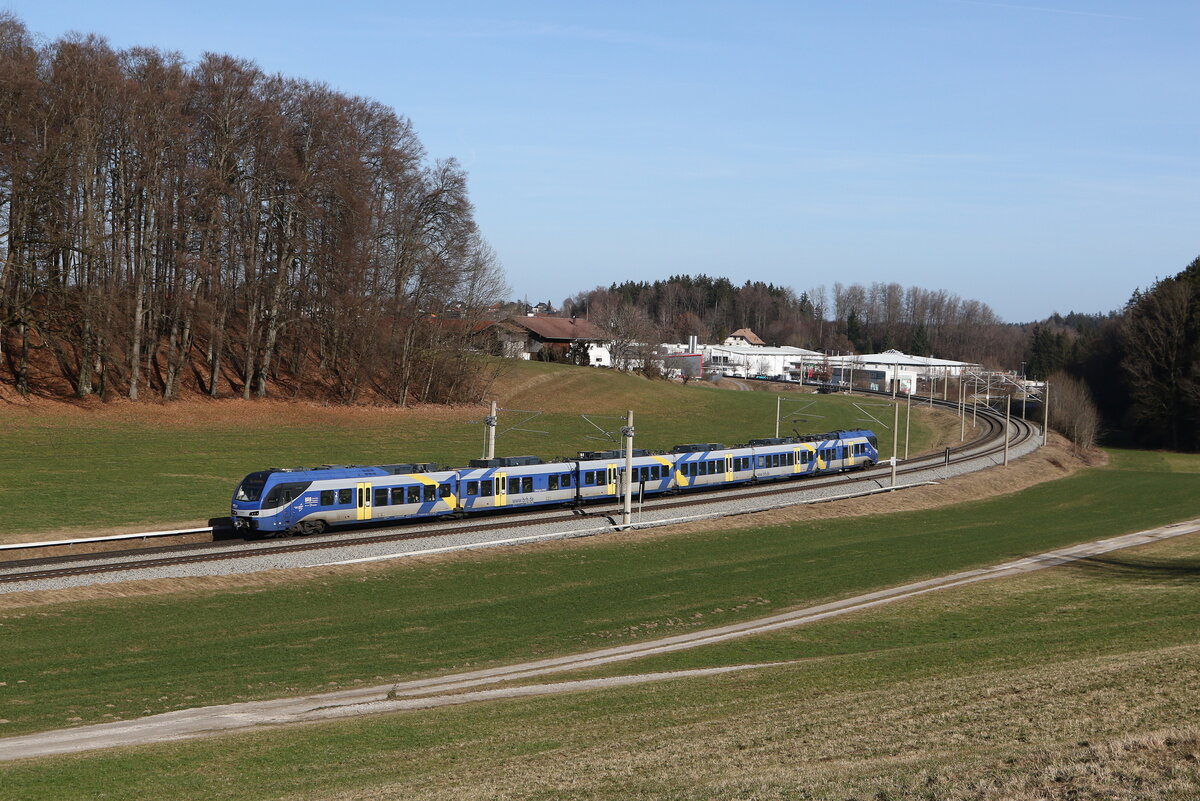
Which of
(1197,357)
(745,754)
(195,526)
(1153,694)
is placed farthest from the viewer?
(1197,357)

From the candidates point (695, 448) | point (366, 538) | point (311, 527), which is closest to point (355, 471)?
point (311, 527)

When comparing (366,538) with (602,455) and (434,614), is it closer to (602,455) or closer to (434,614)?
(434,614)

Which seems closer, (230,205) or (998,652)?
(998,652)

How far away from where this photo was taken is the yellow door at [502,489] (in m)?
47.0

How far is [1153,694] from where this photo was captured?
51.7 feet

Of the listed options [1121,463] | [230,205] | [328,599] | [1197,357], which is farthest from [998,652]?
[1197,357]

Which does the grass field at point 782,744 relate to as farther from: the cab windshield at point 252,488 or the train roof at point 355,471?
the train roof at point 355,471

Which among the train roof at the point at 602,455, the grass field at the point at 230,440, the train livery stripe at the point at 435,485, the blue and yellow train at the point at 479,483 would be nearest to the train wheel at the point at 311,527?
the blue and yellow train at the point at 479,483

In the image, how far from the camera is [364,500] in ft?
138

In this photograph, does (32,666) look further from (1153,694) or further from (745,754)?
(1153,694)

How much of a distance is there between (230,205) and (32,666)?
49.6 m

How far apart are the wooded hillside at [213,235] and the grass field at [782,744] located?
47.7 meters

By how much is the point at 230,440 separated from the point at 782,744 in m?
50.9

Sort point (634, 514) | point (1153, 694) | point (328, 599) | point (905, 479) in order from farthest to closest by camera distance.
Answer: point (905, 479)
point (634, 514)
point (328, 599)
point (1153, 694)
